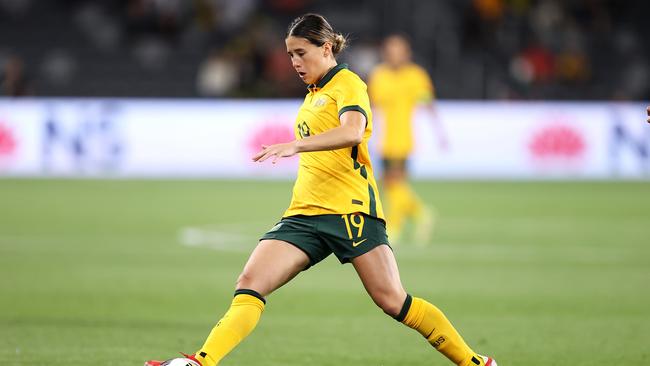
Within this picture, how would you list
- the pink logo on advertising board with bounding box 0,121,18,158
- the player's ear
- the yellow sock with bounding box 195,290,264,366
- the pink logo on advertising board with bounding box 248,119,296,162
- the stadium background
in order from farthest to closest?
the pink logo on advertising board with bounding box 0,121,18,158, the pink logo on advertising board with bounding box 248,119,296,162, the stadium background, the player's ear, the yellow sock with bounding box 195,290,264,366

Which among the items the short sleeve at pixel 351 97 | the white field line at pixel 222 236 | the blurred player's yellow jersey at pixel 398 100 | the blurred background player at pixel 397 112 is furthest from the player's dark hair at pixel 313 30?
the blurred player's yellow jersey at pixel 398 100

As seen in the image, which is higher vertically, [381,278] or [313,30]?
[313,30]

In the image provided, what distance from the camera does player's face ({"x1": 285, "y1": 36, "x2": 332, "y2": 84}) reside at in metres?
6.65

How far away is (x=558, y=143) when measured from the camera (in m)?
25.7

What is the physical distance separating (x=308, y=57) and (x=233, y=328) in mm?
1606

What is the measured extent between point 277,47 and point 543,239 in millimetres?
14454

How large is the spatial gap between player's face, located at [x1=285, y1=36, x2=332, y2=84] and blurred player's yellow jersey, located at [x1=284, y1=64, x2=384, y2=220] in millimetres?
59

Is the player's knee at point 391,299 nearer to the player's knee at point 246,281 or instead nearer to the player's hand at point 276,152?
the player's knee at point 246,281

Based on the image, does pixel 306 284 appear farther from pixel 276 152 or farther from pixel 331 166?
pixel 276 152

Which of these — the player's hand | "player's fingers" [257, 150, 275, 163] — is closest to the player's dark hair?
the player's hand

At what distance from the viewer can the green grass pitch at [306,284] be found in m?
8.46

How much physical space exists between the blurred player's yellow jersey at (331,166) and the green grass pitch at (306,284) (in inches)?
61.0

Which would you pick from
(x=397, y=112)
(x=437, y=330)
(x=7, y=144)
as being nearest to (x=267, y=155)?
(x=437, y=330)

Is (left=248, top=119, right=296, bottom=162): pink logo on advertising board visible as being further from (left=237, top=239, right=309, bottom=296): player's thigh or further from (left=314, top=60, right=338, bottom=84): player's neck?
(left=237, top=239, right=309, bottom=296): player's thigh
